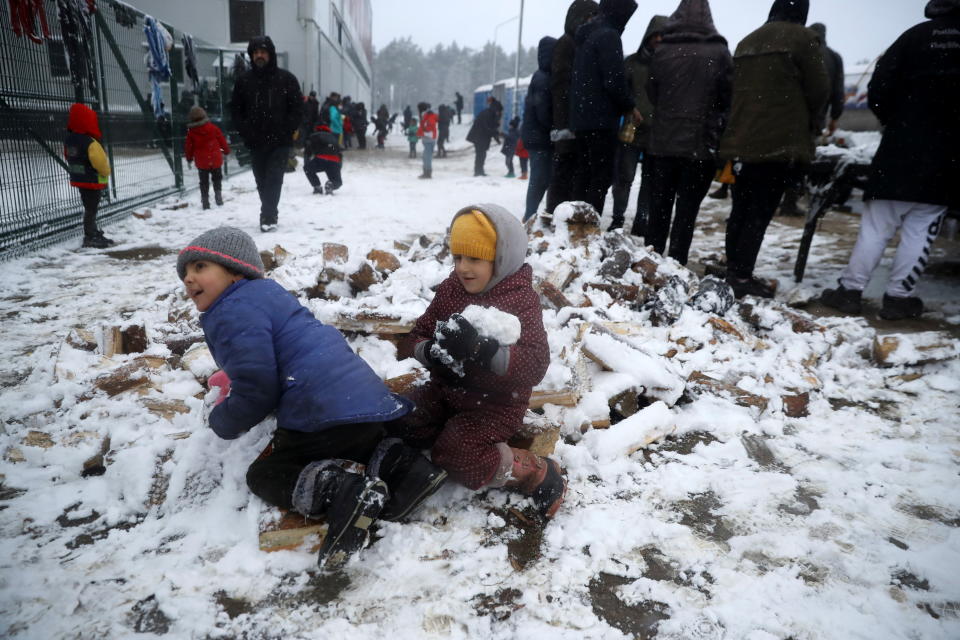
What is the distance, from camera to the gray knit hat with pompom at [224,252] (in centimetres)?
174

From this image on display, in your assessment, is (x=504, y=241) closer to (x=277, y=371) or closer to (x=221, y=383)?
(x=277, y=371)

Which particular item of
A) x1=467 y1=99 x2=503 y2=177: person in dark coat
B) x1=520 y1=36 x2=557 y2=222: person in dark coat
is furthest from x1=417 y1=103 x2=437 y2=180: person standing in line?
x1=520 y1=36 x2=557 y2=222: person in dark coat

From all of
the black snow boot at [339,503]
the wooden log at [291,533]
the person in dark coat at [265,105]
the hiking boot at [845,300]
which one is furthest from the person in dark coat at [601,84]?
the wooden log at [291,533]

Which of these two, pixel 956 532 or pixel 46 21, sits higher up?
pixel 46 21

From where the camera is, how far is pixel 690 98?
13.2ft

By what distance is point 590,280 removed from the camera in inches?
144

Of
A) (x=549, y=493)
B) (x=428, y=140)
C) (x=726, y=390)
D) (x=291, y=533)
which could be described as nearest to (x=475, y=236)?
(x=549, y=493)

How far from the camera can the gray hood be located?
182cm

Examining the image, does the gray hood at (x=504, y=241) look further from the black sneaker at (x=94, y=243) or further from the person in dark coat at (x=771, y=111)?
the black sneaker at (x=94, y=243)

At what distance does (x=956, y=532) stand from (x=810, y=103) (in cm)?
304

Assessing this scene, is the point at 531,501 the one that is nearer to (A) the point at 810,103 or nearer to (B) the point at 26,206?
(A) the point at 810,103

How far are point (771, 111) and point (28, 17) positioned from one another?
19.5ft

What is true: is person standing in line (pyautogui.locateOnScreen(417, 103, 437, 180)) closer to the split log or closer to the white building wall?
the white building wall

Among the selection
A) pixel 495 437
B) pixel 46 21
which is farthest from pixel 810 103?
pixel 46 21
